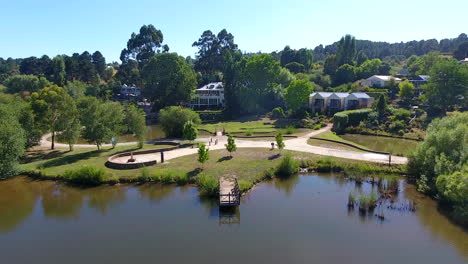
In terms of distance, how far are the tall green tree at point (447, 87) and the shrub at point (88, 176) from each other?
4668cm

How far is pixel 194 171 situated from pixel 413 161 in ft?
55.9

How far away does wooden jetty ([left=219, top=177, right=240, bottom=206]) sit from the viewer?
67.0 feet

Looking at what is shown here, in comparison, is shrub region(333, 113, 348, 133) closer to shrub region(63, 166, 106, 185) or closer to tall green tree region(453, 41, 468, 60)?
shrub region(63, 166, 106, 185)

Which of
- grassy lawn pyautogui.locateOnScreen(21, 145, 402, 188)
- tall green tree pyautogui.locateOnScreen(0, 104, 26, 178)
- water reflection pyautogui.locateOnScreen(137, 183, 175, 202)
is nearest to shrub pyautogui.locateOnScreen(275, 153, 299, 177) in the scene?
grassy lawn pyautogui.locateOnScreen(21, 145, 402, 188)

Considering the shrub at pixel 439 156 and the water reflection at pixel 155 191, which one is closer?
the shrub at pixel 439 156

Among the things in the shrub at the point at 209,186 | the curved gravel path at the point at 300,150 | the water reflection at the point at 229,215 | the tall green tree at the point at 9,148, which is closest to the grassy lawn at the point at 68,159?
the tall green tree at the point at 9,148

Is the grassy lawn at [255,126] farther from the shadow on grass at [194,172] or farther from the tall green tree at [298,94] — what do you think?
the shadow on grass at [194,172]

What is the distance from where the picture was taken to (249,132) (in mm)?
41969

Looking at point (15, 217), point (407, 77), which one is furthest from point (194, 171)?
point (407, 77)

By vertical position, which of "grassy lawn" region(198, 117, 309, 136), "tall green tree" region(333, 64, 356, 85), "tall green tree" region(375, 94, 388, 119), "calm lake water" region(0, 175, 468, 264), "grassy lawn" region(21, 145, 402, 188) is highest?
"tall green tree" region(333, 64, 356, 85)

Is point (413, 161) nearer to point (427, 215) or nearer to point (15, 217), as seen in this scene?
point (427, 215)

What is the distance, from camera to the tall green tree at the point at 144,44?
7838 cm

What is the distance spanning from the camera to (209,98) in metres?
67.1

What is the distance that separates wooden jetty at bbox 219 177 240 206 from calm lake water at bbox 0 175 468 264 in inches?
26.3
